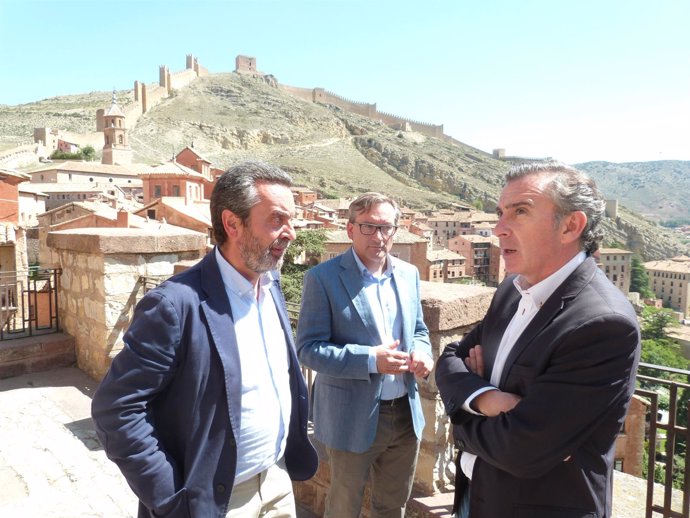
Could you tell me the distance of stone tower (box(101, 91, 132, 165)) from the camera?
209 feet

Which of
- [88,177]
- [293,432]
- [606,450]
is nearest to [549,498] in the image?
[606,450]

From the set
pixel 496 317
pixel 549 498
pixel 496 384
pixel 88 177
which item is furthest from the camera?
pixel 88 177

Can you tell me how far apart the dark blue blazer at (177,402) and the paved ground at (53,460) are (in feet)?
5.28

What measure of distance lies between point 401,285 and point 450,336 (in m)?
0.55

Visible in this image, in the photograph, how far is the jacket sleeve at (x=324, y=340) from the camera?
7.59ft

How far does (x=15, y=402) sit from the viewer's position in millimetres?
4332

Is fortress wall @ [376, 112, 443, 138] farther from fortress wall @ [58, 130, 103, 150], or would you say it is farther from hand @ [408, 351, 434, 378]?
hand @ [408, 351, 434, 378]

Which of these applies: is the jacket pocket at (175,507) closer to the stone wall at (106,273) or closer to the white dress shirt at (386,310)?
the white dress shirt at (386,310)

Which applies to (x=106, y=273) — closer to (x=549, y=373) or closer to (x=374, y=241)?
(x=374, y=241)

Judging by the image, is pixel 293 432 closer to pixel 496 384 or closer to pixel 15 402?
pixel 496 384

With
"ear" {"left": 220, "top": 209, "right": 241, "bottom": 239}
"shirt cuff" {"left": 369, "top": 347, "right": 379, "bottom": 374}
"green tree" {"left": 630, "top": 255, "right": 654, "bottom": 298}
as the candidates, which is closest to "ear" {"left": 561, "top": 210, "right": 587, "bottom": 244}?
"shirt cuff" {"left": 369, "top": 347, "right": 379, "bottom": 374}

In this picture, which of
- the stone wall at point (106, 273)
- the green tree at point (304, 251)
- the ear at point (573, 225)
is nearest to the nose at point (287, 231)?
the ear at point (573, 225)

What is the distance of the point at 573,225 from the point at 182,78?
388ft

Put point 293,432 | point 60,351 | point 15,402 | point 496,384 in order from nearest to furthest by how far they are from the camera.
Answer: point 496,384 < point 293,432 < point 15,402 < point 60,351
